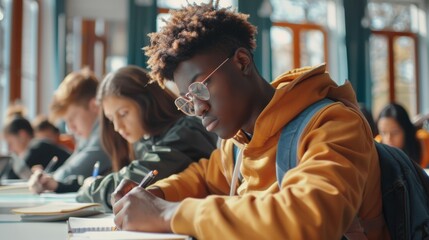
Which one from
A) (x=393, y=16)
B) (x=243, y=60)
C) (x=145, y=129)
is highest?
(x=393, y=16)

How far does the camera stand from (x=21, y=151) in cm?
431

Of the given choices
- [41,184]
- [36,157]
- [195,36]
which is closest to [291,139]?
[195,36]

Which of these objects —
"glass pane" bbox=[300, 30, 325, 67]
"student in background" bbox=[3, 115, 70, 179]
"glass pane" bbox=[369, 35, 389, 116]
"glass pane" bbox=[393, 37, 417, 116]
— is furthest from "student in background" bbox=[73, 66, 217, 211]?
"glass pane" bbox=[393, 37, 417, 116]

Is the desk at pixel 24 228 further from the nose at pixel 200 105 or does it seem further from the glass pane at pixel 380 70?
the glass pane at pixel 380 70

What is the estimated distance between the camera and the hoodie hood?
3.49 feet

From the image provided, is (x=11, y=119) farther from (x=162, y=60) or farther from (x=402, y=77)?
(x=402, y=77)

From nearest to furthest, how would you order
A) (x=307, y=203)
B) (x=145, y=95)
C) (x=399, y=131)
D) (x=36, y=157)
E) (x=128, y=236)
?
(x=307, y=203)
(x=128, y=236)
(x=145, y=95)
(x=399, y=131)
(x=36, y=157)

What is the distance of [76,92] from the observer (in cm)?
296

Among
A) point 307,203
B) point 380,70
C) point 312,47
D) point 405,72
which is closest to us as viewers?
point 307,203

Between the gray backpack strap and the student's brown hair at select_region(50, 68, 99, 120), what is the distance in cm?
206

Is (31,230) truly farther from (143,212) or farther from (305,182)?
(305,182)

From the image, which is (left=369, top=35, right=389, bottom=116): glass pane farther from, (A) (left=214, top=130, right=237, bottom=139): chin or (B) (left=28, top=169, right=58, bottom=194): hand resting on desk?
(A) (left=214, top=130, right=237, bottom=139): chin

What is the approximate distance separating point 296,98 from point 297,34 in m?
7.54

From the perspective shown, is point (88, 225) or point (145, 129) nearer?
point (88, 225)
